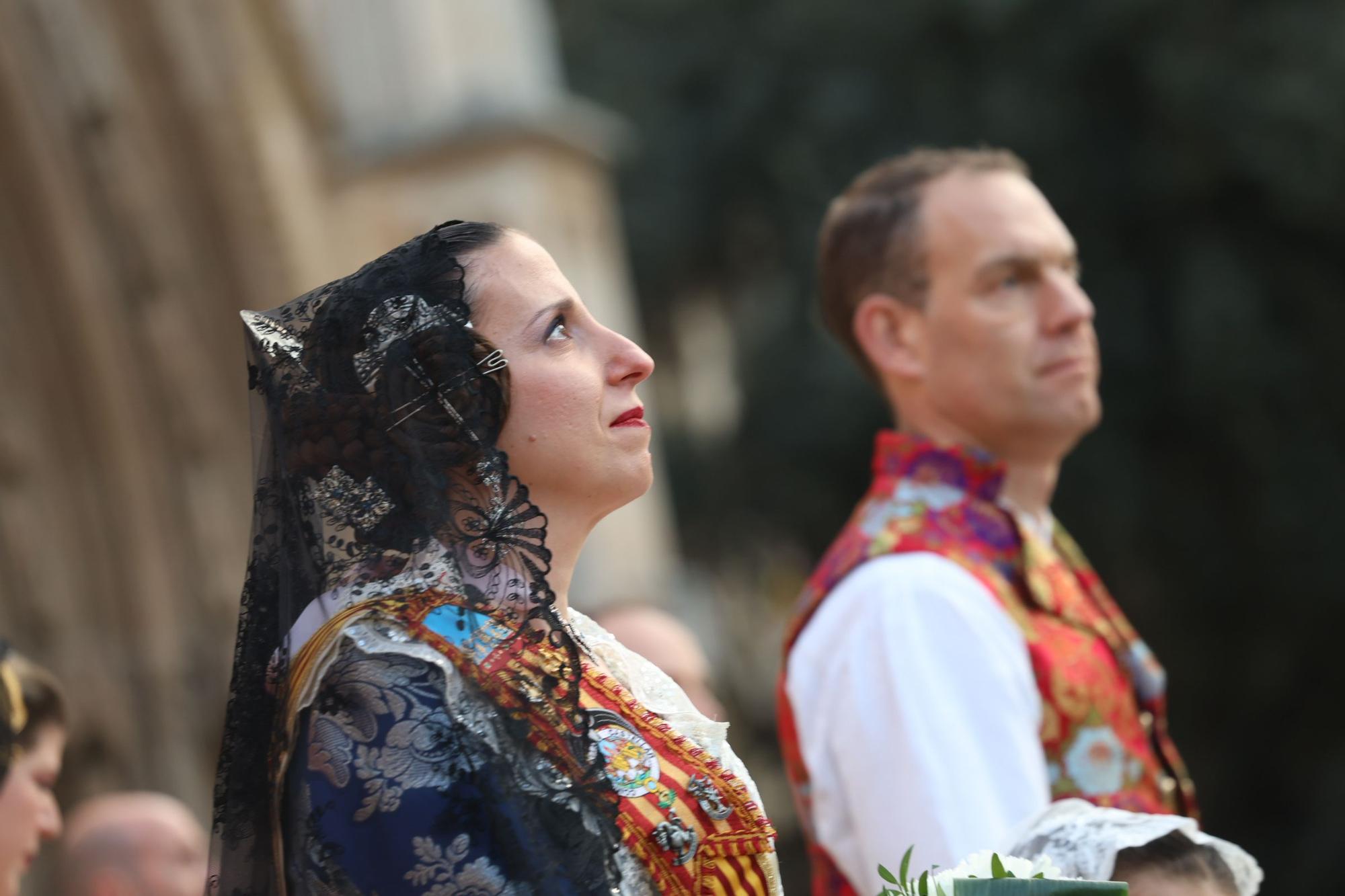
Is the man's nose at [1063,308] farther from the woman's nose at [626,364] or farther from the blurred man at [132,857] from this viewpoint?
the blurred man at [132,857]

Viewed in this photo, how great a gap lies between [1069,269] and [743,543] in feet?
41.3

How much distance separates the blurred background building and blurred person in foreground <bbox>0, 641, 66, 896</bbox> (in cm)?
149

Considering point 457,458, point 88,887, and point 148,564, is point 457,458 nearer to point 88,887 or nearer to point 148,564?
point 88,887

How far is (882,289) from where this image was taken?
11.2ft

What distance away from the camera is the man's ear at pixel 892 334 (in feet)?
11.0

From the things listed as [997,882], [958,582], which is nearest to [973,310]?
[958,582]

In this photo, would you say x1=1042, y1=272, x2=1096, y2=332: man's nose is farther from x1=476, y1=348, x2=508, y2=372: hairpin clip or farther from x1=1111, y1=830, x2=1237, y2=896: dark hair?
x1=476, y1=348, x2=508, y2=372: hairpin clip

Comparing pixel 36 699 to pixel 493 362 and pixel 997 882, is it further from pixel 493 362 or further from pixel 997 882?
pixel 997 882

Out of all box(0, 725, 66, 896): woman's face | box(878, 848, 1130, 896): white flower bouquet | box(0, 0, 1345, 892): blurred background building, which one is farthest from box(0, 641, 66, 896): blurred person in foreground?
box(878, 848, 1130, 896): white flower bouquet

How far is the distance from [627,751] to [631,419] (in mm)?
426

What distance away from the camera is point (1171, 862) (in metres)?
2.37

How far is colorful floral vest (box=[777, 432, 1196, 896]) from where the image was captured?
2.98m

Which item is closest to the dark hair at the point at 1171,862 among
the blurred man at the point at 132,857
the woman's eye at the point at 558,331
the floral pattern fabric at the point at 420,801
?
the floral pattern fabric at the point at 420,801

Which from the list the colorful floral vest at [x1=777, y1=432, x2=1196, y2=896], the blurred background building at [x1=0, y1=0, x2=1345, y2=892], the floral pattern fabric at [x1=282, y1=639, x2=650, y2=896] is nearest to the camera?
the floral pattern fabric at [x1=282, y1=639, x2=650, y2=896]
